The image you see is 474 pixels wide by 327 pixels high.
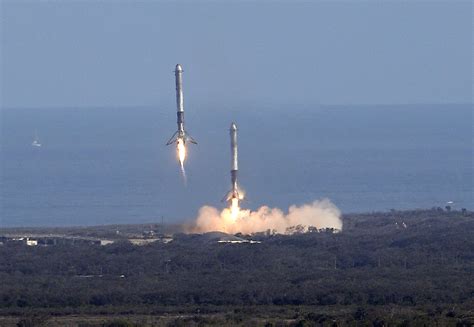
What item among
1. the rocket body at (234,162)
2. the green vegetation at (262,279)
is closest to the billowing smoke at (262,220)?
the green vegetation at (262,279)

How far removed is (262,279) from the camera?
195 ft

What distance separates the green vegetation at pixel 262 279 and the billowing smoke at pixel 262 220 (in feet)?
5.92

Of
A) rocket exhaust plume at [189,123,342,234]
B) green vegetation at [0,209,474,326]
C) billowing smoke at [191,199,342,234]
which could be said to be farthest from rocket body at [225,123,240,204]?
billowing smoke at [191,199,342,234]

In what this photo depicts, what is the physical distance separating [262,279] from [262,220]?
53.9ft

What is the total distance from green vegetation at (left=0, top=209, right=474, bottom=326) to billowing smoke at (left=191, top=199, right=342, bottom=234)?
1804 millimetres

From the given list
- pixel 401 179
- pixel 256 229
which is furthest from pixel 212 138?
pixel 256 229

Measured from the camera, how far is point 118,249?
6869cm

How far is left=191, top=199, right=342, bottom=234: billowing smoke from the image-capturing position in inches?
2928

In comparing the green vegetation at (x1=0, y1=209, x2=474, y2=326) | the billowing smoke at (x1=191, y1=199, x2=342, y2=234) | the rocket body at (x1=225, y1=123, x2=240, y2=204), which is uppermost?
the rocket body at (x1=225, y1=123, x2=240, y2=204)

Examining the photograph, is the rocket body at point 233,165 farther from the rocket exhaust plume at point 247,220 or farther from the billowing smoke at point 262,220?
the billowing smoke at point 262,220

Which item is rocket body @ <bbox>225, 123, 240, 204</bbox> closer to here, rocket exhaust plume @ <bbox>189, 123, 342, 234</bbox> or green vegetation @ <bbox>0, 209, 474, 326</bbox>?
rocket exhaust plume @ <bbox>189, 123, 342, 234</bbox>

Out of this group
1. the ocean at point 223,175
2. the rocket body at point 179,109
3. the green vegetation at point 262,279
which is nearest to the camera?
the green vegetation at point 262,279

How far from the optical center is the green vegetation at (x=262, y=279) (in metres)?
49.7

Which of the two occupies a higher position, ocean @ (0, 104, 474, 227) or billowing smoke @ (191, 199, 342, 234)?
ocean @ (0, 104, 474, 227)
